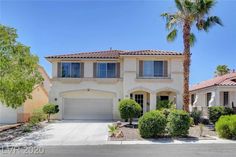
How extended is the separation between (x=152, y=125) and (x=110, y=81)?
1187cm

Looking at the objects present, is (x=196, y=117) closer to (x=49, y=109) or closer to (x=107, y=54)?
(x=107, y=54)

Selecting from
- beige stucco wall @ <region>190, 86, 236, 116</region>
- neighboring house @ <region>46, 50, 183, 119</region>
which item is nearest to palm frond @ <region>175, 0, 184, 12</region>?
neighboring house @ <region>46, 50, 183, 119</region>

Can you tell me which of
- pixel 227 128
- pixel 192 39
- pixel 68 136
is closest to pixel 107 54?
Answer: pixel 192 39

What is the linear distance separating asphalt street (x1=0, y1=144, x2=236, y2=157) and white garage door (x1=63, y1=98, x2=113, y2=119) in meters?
14.4

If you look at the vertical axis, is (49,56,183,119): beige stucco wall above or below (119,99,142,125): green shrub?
above

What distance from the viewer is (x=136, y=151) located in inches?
583

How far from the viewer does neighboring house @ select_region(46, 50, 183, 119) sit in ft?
96.6

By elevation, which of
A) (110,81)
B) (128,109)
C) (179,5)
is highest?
(179,5)

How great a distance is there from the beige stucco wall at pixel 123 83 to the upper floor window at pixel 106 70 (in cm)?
60

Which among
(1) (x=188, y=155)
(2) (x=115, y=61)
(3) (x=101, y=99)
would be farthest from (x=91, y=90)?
(1) (x=188, y=155)

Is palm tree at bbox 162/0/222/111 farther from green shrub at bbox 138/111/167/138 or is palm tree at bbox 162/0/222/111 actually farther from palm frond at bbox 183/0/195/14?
green shrub at bbox 138/111/167/138

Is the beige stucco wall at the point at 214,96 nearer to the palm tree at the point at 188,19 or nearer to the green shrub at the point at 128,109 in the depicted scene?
the palm tree at the point at 188,19

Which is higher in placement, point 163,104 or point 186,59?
point 186,59

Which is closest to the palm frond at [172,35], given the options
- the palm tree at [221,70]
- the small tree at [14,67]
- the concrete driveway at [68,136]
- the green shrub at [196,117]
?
the green shrub at [196,117]
